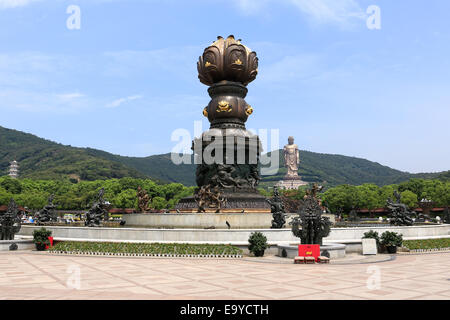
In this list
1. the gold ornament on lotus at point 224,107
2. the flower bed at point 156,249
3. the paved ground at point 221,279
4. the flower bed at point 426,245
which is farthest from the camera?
the gold ornament on lotus at point 224,107

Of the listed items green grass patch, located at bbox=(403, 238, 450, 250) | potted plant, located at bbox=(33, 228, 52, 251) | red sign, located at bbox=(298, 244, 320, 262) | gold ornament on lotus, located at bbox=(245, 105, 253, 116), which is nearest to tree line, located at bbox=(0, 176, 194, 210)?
gold ornament on lotus, located at bbox=(245, 105, 253, 116)

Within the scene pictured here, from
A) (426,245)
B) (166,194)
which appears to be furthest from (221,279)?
(166,194)

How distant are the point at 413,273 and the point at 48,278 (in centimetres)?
1302

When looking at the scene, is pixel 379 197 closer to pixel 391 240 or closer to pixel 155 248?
pixel 391 240

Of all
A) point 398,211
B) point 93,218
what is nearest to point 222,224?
point 93,218

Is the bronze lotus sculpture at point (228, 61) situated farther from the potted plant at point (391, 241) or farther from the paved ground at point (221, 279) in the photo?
the paved ground at point (221, 279)

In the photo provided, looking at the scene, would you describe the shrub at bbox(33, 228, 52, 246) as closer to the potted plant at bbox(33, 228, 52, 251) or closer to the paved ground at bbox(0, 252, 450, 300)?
the potted plant at bbox(33, 228, 52, 251)

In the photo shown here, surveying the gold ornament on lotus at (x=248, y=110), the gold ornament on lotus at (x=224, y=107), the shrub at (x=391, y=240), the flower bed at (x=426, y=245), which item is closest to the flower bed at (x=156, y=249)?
the shrub at (x=391, y=240)

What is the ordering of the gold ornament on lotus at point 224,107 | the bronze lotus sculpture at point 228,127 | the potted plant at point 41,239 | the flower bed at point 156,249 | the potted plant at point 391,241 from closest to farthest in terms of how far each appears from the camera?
the flower bed at point 156,249 < the potted plant at point 391,241 < the potted plant at point 41,239 < the bronze lotus sculpture at point 228,127 < the gold ornament on lotus at point 224,107

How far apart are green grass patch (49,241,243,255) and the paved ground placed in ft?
3.75

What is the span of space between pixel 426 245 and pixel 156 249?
15556 millimetres

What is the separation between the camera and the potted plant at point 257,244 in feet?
65.4

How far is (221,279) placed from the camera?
1317 cm

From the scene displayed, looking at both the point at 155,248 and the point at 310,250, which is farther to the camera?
the point at 155,248
